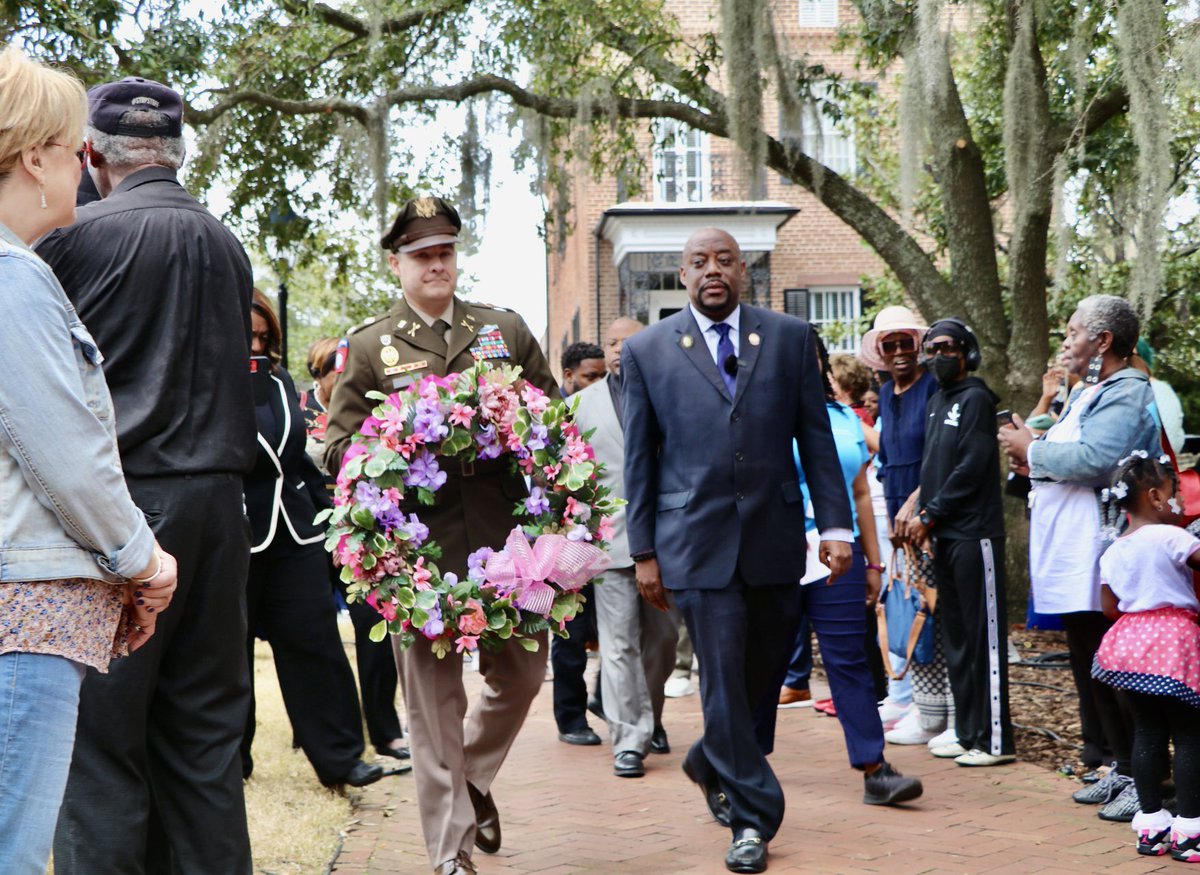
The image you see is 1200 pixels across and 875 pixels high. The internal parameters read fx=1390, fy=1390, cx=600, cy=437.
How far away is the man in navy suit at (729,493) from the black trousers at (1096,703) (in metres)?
1.56

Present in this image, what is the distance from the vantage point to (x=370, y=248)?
26812 millimetres

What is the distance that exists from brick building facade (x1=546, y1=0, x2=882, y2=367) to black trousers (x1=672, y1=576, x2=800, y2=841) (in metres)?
18.7

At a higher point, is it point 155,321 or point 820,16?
point 820,16

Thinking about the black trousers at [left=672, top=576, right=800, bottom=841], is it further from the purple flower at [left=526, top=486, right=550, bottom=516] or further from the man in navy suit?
the purple flower at [left=526, top=486, right=550, bottom=516]

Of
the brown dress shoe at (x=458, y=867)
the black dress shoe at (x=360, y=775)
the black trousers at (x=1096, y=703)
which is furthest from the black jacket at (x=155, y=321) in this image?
the black trousers at (x=1096, y=703)

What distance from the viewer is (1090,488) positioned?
20.9 ft

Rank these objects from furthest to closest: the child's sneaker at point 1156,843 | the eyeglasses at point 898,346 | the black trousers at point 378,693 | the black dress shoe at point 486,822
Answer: the eyeglasses at point 898,346
the black trousers at point 378,693
the black dress shoe at point 486,822
the child's sneaker at point 1156,843

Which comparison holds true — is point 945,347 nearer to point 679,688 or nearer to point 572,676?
point 572,676

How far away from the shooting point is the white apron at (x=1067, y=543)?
6223 mm

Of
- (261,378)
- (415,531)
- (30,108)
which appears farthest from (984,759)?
(30,108)

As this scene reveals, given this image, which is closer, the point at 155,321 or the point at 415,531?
the point at 155,321

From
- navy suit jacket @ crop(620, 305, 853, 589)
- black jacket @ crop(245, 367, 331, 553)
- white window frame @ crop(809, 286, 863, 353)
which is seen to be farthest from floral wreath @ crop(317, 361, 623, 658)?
white window frame @ crop(809, 286, 863, 353)

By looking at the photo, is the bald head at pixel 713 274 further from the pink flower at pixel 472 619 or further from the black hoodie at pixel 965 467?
the black hoodie at pixel 965 467

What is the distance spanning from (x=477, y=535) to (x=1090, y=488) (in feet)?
9.73
